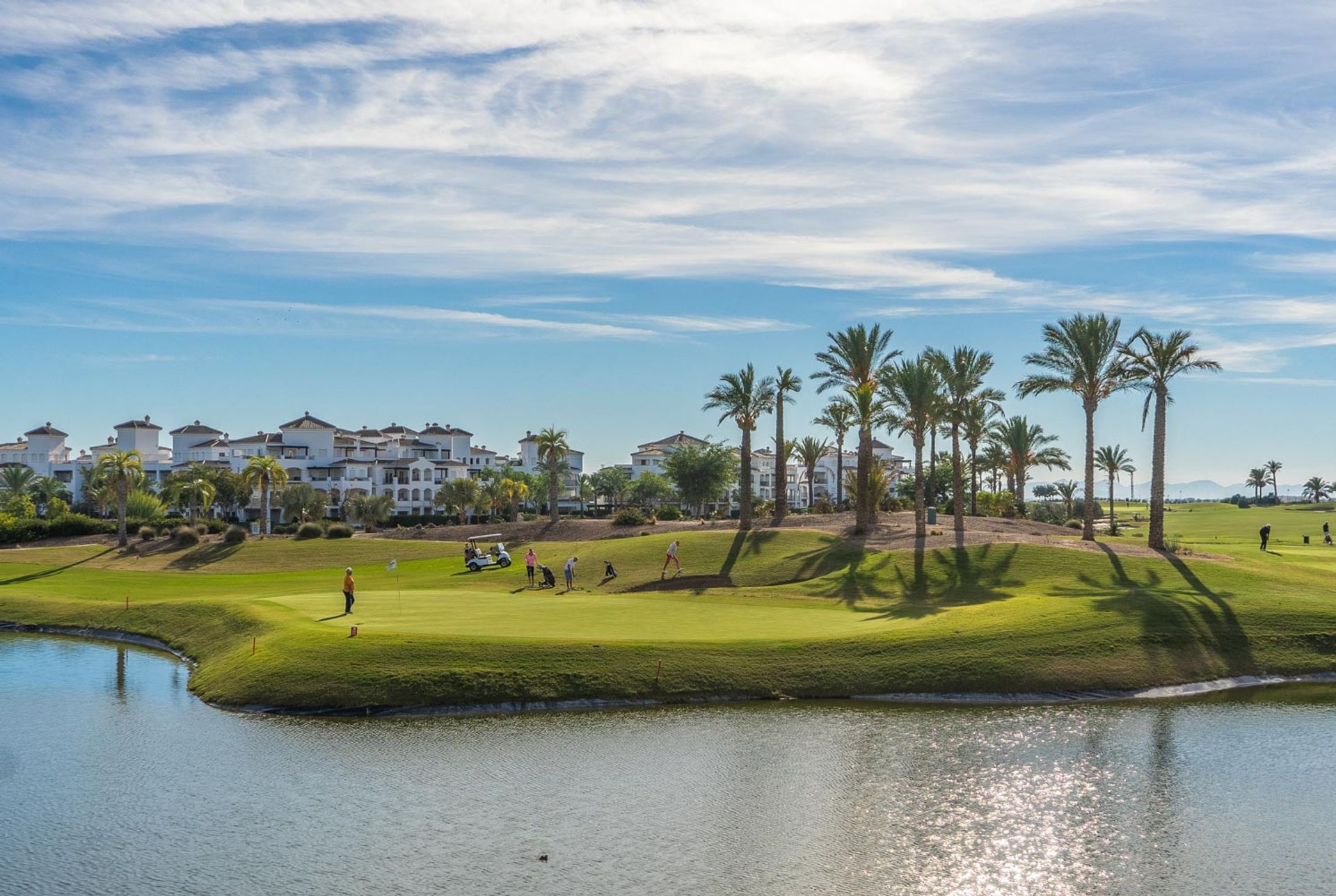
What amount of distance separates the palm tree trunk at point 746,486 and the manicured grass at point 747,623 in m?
6.84

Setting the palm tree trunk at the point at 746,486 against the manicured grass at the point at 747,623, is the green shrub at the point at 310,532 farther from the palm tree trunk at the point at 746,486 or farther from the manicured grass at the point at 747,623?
the palm tree trunk at the point at 746,486

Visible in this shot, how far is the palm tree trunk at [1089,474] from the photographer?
219ft

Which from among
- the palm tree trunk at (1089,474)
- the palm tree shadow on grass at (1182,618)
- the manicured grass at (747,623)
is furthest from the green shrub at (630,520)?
the palm tree shadow on grass at (1182,618)

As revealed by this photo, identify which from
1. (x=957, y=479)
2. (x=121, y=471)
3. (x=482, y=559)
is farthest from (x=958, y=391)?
(x=121, y=471)

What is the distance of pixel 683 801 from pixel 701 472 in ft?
334

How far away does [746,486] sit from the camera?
8206 centimetres

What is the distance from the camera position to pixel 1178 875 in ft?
64.5

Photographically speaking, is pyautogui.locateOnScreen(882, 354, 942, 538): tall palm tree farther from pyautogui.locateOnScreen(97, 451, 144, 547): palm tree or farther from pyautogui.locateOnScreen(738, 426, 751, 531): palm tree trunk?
pyautogui.locateOnScreen(97, 451, 144, 547): palm tree

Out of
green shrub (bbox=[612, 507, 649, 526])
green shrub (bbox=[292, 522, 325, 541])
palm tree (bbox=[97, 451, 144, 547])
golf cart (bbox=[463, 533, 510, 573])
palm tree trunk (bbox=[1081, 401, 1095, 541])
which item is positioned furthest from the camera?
green shrub (bbox=[292, 522, 325, 541])

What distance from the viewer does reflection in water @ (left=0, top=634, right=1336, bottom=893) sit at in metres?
20.0

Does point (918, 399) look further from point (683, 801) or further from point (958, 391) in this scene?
point (683, 801)

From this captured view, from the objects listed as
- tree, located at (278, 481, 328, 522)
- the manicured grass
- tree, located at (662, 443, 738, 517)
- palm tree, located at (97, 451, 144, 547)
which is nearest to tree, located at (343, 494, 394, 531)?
tree, located at (278, 481, 328, 522)

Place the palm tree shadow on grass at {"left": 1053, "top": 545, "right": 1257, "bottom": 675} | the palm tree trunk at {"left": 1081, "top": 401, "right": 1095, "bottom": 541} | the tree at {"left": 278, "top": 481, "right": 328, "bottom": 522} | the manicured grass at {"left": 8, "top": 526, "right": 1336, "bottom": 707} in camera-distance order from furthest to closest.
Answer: the tree at {"left": 278, "top": 481, "right": 328, "bottom": 522}, the palm tree trunk at {"left": 1081, "top": 401, "right": 1095, "bottom": 541}, the palm tree shadow on grass at {"left": 1053, "top": 545, "right": 1257, "bottom": 675}, the manicured grass at {"left": 8, "top": 526, "right": 1336, "bottom": 707}

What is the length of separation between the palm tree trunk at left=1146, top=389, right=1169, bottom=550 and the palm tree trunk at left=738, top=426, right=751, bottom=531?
25569 mm
